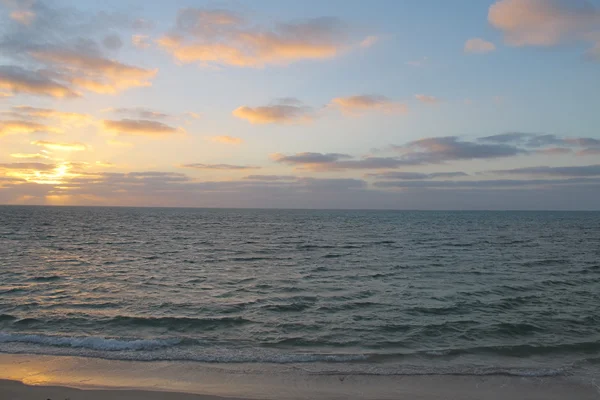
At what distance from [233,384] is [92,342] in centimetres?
590

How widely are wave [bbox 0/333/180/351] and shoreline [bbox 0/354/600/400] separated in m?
1.33

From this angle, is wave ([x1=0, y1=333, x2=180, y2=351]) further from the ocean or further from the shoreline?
the shoreline

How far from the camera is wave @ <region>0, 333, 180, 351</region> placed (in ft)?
42.4

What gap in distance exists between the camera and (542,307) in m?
18.4

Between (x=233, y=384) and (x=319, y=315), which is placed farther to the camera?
(x=319, y=315)

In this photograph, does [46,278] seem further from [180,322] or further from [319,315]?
[319,315]

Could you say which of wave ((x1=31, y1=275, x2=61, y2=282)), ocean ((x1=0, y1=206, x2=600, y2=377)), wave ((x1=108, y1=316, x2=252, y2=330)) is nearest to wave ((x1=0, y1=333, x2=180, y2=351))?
ocean ((x1=0, y1=206, x2=600, y2=377))

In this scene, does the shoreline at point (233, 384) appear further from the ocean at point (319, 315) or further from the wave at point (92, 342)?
the wave at point (92, 342)

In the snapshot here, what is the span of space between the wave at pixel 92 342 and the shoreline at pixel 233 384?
133 cm

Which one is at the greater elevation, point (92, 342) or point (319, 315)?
point (92, 342)

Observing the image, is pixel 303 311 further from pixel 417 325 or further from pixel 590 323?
pixel 590 323

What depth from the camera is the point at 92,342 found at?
13188 millimetres

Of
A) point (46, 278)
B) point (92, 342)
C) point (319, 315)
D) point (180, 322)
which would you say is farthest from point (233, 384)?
point (46, 278)

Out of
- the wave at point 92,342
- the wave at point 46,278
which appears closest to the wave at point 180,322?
the wave at point 92,342
